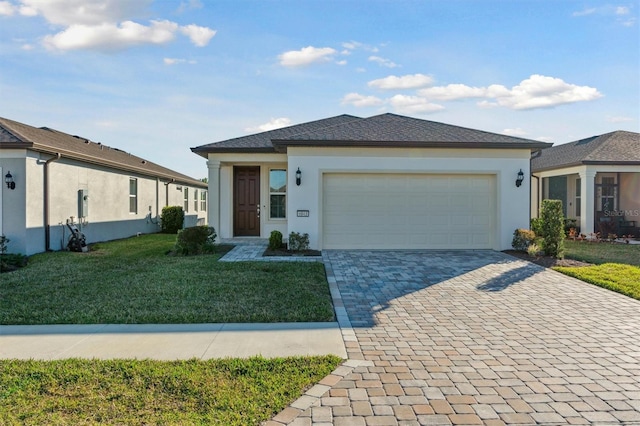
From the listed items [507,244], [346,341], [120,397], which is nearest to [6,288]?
[120,397]

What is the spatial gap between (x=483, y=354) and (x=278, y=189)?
11.0 m

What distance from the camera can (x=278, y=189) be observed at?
14.4 meters

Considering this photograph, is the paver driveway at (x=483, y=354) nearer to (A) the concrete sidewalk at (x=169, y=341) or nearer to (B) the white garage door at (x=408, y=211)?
(A) the concrete sidewalk at (x=169, y=341)

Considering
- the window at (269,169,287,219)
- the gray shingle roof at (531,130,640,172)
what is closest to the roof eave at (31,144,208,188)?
the window at (269,169,287,219)

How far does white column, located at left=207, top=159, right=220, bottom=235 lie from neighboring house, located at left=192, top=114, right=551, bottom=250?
316 cm

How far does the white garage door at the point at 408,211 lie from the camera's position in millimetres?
11672

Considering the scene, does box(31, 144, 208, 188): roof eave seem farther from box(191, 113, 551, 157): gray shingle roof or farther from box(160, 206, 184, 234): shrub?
box(191, 113, 551, 157): gray shingle roof

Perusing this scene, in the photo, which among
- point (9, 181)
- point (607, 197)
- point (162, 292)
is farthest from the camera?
point (607, 197)

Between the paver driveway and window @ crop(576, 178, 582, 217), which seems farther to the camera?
window @ crop(576, 178, 582, 217)

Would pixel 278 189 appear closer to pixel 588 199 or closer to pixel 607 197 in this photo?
pixel 588 199

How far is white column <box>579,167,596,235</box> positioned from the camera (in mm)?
15172

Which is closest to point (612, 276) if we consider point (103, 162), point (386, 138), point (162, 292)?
point (386, 138)

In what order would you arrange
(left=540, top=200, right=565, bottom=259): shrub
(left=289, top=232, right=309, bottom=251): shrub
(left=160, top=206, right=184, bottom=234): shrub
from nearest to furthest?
(left=540, top=200, right=565, bottom=259): shrub < (left=289, top=232, right=309, bottom=251): shrub < (left=160, top=206, right=184, bottom=234): shrub

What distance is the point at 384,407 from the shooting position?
3.06 m
